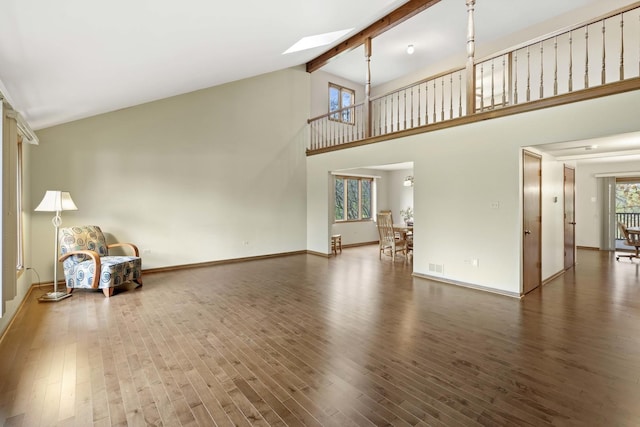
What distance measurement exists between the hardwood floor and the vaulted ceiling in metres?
2.52

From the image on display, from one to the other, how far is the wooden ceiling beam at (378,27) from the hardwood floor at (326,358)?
15.9 ft

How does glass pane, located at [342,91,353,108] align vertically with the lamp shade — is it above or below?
above

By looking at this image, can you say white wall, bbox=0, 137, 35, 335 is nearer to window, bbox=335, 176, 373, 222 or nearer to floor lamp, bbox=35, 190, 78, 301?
floor lamp, bbox=35, 190, 78, 301

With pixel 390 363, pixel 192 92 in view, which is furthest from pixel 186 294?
pixel 192 92

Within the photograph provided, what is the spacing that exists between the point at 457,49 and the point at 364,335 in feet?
25.5

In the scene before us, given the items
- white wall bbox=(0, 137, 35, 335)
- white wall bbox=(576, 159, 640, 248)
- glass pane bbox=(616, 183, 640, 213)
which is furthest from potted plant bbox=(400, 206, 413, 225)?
white wall bbox=(0, 137, 35, 335)

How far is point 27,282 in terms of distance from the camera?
15.6 feet

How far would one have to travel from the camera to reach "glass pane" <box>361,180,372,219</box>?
33.0ft

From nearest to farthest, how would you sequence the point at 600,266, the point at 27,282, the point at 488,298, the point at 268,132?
1. the point at 488,298
2. the point at 27,282
3. the point at 600,266
4. the point at 268,132

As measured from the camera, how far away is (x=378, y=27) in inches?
248

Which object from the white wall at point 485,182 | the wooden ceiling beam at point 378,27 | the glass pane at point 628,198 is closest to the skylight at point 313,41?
the wooden ceiling beam at point 378,27

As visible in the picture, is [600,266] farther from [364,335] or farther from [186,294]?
[186,294]

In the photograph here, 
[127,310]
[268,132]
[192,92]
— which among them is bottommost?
[127,310]

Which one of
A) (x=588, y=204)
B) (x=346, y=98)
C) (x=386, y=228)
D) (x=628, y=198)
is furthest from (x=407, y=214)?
(x=628, y=198)
